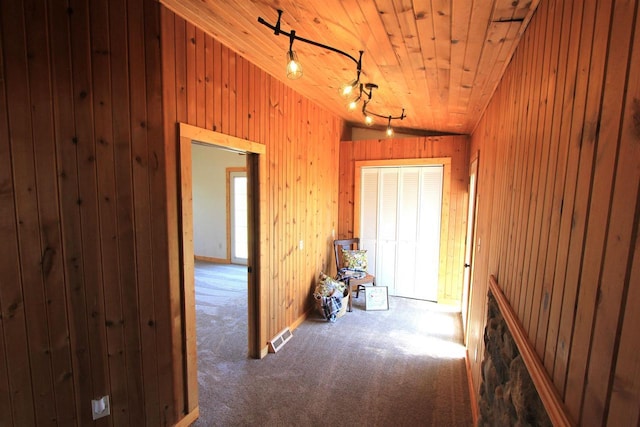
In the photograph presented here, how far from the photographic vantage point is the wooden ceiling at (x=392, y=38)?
4.89 ft

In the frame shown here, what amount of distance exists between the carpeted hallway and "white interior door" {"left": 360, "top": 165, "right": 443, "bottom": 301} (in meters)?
0.62

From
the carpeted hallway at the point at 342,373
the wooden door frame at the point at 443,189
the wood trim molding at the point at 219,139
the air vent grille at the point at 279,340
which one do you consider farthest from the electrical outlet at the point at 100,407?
the wooden door frame at the point at 443,189

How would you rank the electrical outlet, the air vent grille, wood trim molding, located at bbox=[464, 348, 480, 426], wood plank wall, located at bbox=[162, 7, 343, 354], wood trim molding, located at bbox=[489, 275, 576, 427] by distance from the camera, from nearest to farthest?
wood trim molding, located at bbox=[489, 275, 576, 427] → the electrical outlet → wood plank wall, located at bbox=[162, 7, 343, 354] → wood trim molding, located at bbox=[464, 348, 480, 426] → the air vent grille

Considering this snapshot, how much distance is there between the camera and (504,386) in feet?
4.53

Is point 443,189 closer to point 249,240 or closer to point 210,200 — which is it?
point 249,240

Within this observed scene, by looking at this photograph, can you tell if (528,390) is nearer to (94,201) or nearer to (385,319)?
(94,201)

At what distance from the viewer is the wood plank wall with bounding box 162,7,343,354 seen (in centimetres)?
198

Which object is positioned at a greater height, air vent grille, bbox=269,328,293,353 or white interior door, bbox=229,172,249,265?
white interior door, bbox=229,172,249,265

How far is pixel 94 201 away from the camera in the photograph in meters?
1.68

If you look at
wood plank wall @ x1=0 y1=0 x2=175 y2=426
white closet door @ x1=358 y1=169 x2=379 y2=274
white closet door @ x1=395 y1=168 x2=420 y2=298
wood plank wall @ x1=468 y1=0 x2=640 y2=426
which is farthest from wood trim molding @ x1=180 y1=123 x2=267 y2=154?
white closet door @ x1=395 y1=168 x2=420 y2=298

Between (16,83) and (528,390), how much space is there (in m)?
2.50

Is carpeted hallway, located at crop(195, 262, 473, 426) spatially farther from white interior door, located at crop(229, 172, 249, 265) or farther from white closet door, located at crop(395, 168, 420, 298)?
white interior door, located at crop(229, 172, 249, 265)

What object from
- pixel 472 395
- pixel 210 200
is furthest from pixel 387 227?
pixel 210 200

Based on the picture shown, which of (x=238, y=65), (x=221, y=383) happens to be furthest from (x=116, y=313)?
(x=238, y=65)
